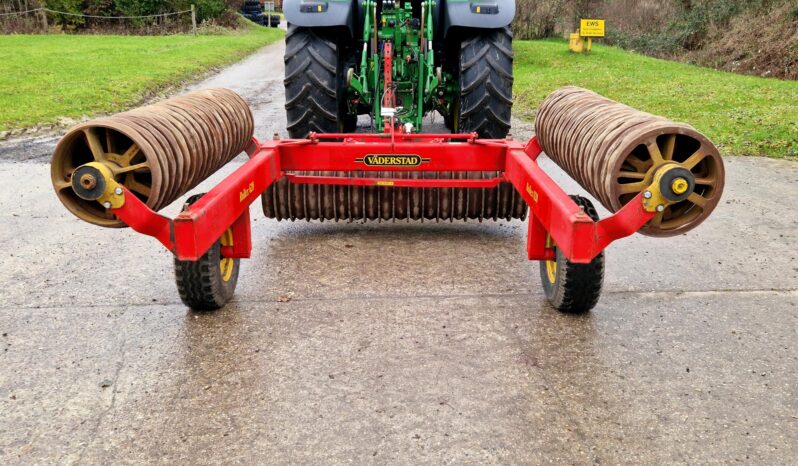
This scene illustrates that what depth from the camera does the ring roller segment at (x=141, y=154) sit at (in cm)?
320

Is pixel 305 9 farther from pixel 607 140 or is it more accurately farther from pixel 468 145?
pixel 607 140

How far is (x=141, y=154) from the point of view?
3.38 meters

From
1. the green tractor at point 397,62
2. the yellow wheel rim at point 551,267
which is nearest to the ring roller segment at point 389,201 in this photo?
the yellow wheel rim at point 551,267

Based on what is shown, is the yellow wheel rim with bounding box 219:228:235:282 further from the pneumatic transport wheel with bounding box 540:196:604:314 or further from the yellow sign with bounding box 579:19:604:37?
the yellow sign with bounding box 579:19:604:37

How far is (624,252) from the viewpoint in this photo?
505cm

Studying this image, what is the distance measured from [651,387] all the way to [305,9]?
14.8 ft

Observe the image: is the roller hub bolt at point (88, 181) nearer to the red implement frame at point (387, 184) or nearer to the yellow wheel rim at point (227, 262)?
the red implement frame at point (387, 184)

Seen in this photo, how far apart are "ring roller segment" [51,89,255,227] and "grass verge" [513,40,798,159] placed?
6686 mm

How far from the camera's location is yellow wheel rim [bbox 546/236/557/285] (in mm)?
4098

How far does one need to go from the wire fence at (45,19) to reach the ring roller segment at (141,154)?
26874mm

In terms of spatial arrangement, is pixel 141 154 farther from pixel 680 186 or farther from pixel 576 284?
pixel 680 186

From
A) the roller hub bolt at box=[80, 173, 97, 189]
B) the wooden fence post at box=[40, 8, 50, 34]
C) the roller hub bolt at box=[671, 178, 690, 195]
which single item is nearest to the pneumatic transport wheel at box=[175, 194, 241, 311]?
the roller hub bolt at box=[80, 173, 97, 189]

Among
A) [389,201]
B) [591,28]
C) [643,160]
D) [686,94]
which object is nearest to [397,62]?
[389,201]

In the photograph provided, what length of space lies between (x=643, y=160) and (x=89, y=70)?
14808 mm
